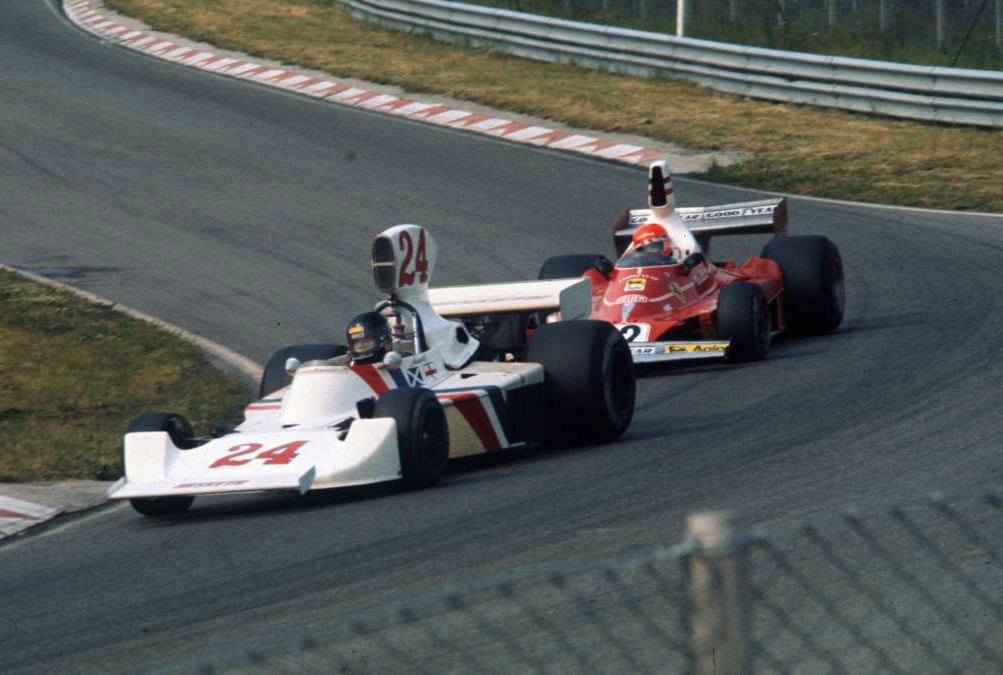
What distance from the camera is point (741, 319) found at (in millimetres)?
12531

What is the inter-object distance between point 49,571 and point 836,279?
772cm

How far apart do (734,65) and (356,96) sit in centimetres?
577

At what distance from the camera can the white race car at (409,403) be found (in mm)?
8719

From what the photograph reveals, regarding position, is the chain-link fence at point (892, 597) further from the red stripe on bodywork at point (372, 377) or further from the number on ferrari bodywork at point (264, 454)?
the red stripe on bodywork at point (372, 377)

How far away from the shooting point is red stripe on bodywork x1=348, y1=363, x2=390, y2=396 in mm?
9461

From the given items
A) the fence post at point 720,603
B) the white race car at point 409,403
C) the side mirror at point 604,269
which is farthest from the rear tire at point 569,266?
the fence post at point 720,603

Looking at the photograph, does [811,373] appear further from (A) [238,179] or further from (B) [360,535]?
(A) [238,179]

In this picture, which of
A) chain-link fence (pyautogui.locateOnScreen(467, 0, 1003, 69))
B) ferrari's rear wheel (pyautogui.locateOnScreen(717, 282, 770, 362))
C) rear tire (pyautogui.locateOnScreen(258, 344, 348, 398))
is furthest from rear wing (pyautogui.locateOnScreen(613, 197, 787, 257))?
chain-link fence (pyautogui.locateOnScreen(467, 0, 1003, 69))

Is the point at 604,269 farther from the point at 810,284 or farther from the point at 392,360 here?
the point at 392,360

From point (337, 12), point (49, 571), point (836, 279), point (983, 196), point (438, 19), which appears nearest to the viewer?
point (49, 571)

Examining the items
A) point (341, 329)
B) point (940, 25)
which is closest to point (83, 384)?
point (341, 329)

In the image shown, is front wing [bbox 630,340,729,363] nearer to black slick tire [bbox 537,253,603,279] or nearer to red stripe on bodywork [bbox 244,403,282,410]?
black slick tire [bbox 537,253,603,279]

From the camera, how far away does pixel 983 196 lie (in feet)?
62.7

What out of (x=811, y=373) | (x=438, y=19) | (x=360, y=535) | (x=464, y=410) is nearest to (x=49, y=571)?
(x=360, y=535)
